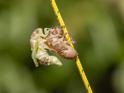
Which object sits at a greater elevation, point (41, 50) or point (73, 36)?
point (41, 50)

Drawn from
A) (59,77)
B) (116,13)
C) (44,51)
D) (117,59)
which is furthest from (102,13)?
(44,51)

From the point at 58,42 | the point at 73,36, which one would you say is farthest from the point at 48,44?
the point at 73,36

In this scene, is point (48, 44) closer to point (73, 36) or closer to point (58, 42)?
point (58, 42)

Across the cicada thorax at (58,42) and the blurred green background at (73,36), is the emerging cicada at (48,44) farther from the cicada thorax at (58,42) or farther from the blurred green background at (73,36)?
the blurred green background at (73,36)

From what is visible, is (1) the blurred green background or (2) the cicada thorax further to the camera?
(1) the blurred green background

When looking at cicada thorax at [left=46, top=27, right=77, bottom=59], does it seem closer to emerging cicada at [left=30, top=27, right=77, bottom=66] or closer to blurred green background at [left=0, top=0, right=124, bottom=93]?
emerging cicada at [left=30, top=27, right=77, bottom=66]

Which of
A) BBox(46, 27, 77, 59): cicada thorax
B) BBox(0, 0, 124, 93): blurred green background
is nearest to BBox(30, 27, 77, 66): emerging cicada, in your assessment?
BBox(46, 27, 77, 59): cicada thorax

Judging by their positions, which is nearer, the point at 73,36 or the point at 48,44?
the point at 48,44
